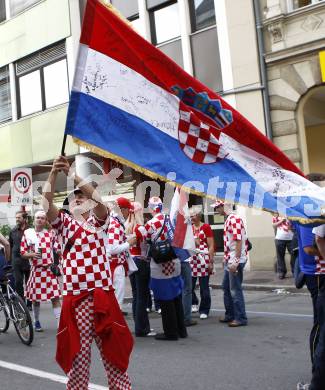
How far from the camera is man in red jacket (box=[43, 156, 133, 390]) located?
4109 mm

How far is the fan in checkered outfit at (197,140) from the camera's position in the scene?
4293 millimetres

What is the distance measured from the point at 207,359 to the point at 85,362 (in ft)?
8.01

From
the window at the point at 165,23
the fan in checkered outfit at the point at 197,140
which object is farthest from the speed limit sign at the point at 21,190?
the fan in checkered outfit at the point at 197,140

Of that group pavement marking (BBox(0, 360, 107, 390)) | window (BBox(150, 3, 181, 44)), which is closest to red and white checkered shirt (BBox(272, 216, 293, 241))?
window (BBox(150, 3, 181, 44))

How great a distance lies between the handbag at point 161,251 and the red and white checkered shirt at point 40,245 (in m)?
2.03

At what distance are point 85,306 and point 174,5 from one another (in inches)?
569

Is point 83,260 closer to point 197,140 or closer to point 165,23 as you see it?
point 197,140

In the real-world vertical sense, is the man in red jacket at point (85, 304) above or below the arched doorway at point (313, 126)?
below

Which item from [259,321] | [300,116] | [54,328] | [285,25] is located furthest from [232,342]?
[285,25]

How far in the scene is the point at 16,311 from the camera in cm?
798

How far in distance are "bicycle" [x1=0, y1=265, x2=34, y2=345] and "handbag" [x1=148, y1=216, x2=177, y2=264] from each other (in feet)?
6.11

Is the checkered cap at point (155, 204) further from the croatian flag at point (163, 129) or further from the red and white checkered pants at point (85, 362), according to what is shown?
the red and white checkered pants at point (85, 362)

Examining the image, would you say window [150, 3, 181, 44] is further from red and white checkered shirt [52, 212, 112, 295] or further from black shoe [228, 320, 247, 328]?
red and white checkered shirt [52, 212, 112, 295]

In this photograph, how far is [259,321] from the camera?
27.5ft
